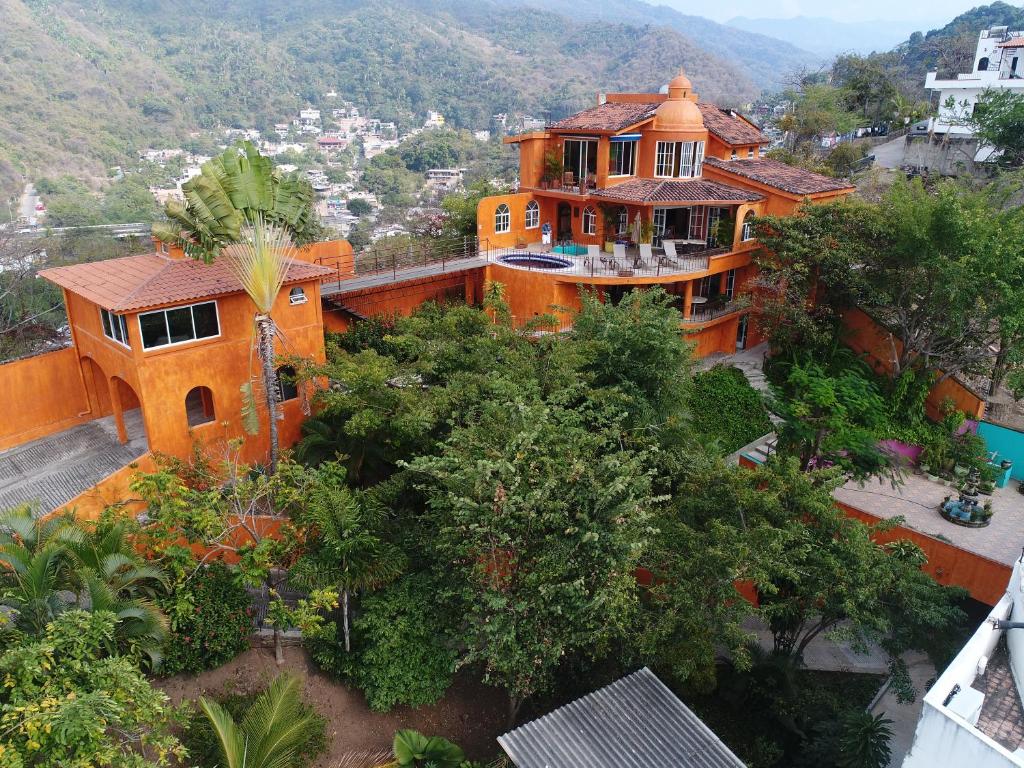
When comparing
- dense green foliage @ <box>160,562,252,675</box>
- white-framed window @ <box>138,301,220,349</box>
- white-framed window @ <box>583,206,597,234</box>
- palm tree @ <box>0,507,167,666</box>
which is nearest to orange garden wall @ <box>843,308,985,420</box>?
white-framed window @ <box>583,206,597,234</box>

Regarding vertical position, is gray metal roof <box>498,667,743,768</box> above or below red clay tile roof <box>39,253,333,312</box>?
below

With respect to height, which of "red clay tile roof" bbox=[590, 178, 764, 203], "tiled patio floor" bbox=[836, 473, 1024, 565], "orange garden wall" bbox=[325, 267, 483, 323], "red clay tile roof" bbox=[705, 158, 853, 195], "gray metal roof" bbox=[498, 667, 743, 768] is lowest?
"tiled patio floor" bbox=[836, 473, 1024, 565]

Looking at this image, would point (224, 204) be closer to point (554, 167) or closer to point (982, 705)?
point (554, 167)

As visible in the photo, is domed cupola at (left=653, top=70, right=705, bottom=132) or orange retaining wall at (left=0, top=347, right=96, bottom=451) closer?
orange retaining wall at (left=0, top=347, right=96, bottom=451)

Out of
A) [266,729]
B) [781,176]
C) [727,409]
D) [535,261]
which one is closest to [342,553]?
[266,729]

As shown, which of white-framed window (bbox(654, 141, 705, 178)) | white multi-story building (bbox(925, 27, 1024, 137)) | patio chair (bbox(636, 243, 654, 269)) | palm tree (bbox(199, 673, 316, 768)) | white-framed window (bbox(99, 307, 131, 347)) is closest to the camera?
palm tree (bbox(199, 673, 316, 768))

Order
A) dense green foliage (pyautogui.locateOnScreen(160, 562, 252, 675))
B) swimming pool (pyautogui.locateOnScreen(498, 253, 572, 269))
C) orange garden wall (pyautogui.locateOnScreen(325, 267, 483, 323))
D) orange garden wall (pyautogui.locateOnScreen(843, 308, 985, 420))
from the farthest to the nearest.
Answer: swimming pool (pyautogui.locateOnScreen(498, 253, 572, 269)) < orange garden wall (pyautogui.locateOnScreen(325, 267, 483, 323)) < orange garden wall (pyautogui.locateOnScreen(843, 308, 985, 420)) < dense green foliage (pyautogui.locateOnScreen(160, 562, 252, 675))

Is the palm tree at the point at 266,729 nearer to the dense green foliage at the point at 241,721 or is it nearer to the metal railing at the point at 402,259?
the dense green foliage at the point at 241,721

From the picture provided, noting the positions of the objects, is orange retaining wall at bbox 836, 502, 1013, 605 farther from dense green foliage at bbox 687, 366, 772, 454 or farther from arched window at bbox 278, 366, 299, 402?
arched window at bbox 278, 366, 299, 402
